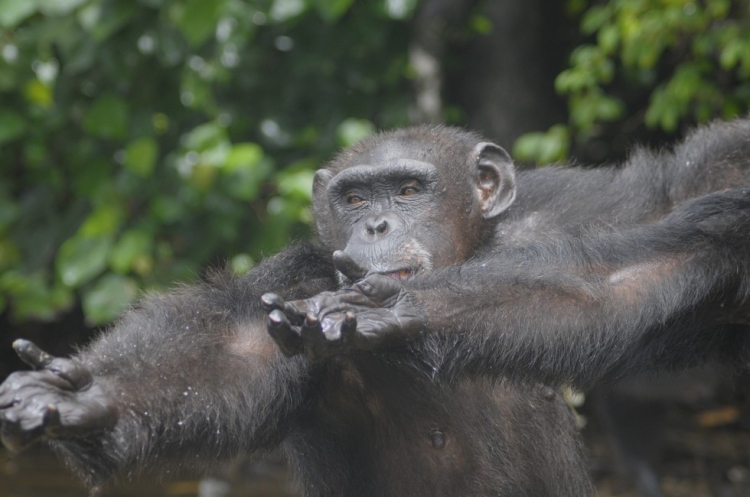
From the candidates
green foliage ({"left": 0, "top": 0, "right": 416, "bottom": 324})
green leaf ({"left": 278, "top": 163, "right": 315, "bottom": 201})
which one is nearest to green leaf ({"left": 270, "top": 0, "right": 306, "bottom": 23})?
green foliage ({"left": 0, "top": 0, "right": 416, "bottom": 324})

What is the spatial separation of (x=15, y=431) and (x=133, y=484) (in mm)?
4815

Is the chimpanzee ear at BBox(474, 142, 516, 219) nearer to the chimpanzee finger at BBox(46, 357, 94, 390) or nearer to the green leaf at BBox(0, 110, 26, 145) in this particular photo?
the chimpanzee finger at BBox(46, 357, 94, 390)

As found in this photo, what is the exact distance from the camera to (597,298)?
11.1 ft

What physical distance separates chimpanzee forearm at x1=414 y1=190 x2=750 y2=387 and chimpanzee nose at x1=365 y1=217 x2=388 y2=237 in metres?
0.42

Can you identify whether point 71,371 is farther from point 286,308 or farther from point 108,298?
point 108,298

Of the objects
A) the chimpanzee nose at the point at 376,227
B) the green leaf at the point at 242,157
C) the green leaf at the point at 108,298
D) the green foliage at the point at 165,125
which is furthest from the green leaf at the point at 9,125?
the chimpanzee nose at the point at 376,227

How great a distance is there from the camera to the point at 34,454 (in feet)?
27.1

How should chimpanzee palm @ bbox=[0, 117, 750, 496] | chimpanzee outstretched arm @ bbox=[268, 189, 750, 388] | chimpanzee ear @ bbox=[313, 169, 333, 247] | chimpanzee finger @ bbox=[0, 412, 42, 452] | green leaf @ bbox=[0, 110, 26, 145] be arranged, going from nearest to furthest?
chimpanzee finger @ bbox=[0, 412, 42, 452], chimpanzee palm @ bbox=[0, 117, 750, 496], chimpanzee outstretched arm @ bbox=[268, 189, 750, 388], chimpanzee ear @ bbox=[313, 169, 333, 247], green leaf @ bbox=[0, 110, 26, 145]

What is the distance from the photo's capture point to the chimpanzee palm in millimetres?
2932

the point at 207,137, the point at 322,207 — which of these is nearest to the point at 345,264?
the point at 322,207

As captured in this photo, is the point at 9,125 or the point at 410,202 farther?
the point at 9,125

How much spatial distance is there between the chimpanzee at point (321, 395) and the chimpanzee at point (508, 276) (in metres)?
0.02

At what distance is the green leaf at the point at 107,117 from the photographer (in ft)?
21.5

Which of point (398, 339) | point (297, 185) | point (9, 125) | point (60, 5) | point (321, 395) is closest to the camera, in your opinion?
point (398, 339)
